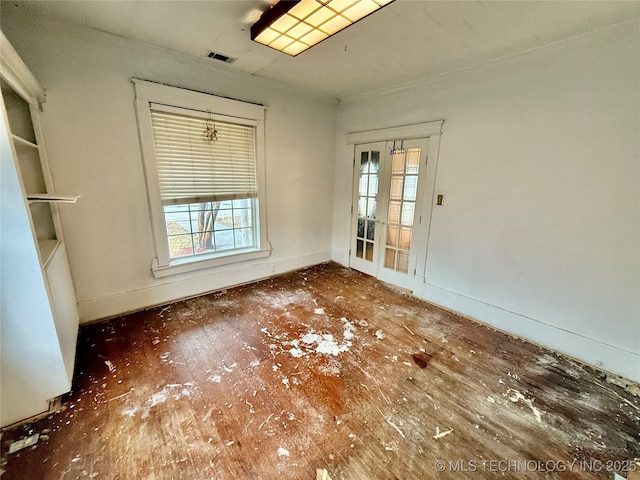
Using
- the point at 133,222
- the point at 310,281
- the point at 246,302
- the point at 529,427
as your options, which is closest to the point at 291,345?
the point at 246,302

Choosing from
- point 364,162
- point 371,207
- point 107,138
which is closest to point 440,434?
point 371,207

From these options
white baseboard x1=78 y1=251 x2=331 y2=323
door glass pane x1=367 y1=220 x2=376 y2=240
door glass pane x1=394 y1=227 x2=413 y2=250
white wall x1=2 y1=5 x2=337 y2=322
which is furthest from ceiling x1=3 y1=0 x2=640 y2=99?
white baseboard x1=78 y1=251 x2=331 y2=323

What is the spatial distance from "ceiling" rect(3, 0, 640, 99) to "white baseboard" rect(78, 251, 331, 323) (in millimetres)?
2405

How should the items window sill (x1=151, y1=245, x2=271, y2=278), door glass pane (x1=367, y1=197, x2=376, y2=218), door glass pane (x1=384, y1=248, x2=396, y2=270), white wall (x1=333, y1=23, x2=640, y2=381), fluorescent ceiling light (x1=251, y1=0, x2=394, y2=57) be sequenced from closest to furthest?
fluorescent ceiling light (x1=251, y1=0, x2=394, y2=57)
white wall (x1=333, y1=23, x2=640, y2=381)
window sill (x1=151, y1=245, x2=271, y2=278)
door glass pane (x1=384, y1=248, x2=396, y2=270)
door glass pane (x1=367, y1=197, x2=376, y2=218)

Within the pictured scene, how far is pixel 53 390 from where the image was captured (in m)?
1.66

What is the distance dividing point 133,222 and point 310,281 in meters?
2.24

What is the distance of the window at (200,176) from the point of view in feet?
8.86

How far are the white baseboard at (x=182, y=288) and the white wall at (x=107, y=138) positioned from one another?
1cm

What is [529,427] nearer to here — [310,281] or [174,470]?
[174,470]

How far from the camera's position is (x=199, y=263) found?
10.4ft

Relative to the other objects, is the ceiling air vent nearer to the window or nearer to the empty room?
the empty room

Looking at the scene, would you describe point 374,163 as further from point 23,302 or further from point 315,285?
point 23,302

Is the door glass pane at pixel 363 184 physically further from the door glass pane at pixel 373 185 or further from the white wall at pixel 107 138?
the white wall at pixel 107 138

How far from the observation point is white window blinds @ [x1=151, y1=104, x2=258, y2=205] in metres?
2.76
